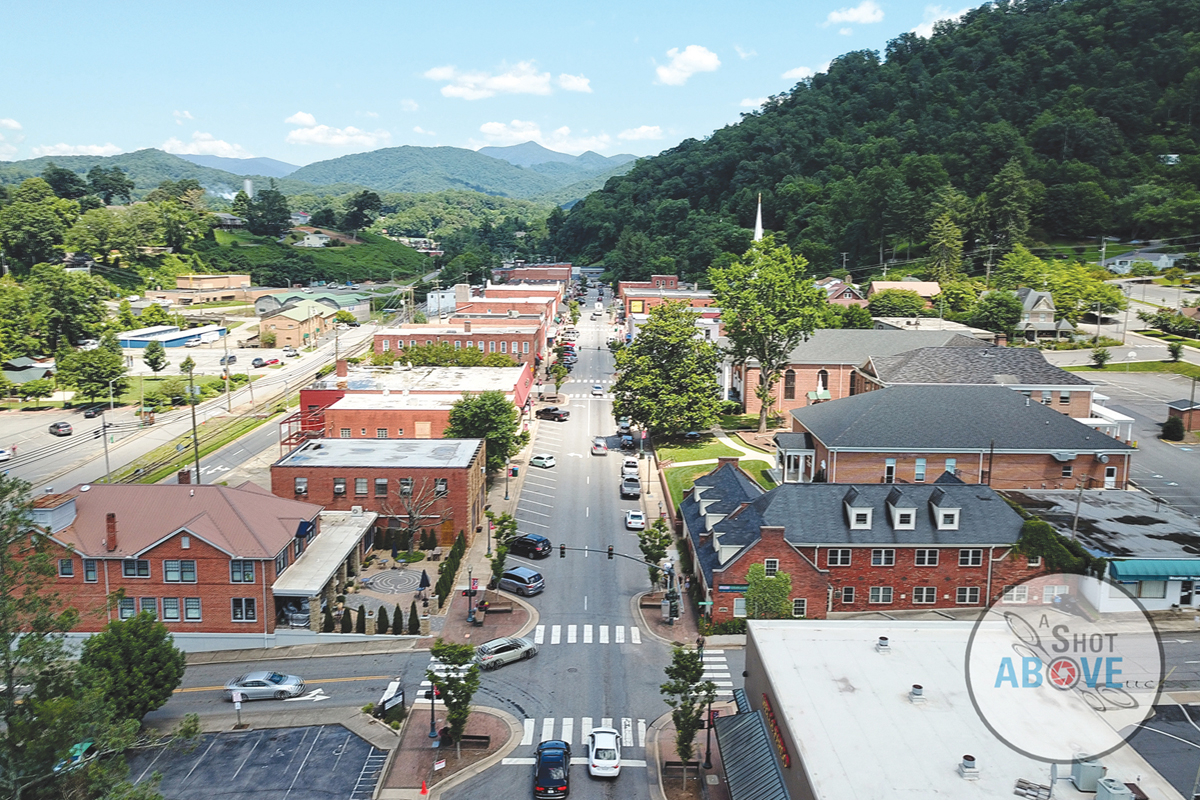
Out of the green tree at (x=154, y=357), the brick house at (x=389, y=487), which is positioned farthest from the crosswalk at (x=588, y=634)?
the green tree at (x=154, y=357)

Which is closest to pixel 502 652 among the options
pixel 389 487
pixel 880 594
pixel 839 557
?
pixel 839 557

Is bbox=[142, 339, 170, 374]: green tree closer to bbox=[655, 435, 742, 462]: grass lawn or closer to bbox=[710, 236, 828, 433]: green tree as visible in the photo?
bbox=[655, 435, 742, 462]: grass lawn

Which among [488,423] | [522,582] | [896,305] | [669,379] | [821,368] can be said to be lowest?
[522,582]

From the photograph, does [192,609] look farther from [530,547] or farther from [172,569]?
[530,547]

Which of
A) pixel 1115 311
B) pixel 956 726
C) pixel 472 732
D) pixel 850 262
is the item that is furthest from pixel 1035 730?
pixel 850 262

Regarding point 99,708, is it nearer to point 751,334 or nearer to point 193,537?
point 193,537

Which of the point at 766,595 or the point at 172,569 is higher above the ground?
the point at 172,569
